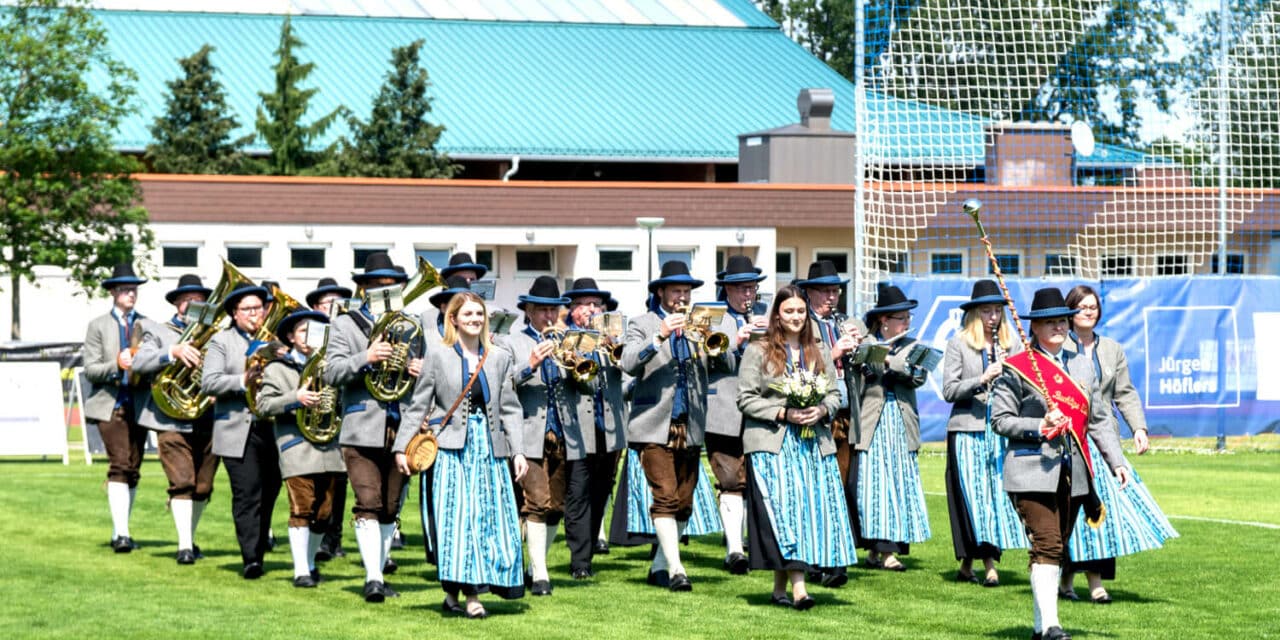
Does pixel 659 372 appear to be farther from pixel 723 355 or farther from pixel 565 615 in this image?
pixel 565 615

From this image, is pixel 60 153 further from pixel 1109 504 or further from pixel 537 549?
pixel 1109 504

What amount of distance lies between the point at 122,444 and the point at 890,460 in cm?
548

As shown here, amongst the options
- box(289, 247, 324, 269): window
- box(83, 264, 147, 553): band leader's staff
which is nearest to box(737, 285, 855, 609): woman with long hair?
box(83, 264, 147, 553): band leader's staff

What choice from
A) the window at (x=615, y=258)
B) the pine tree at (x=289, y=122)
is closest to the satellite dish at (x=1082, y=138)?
the window at (x=615, y=258)

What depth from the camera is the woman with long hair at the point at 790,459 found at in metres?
10.7

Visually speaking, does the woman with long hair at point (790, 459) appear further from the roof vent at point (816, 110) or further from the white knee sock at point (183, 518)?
the roof vent at point (816, 110)

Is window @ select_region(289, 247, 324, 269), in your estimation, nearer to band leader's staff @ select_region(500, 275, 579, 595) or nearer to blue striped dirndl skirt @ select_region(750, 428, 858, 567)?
band leader's staff @ select_region(500, 275, 579, 595)

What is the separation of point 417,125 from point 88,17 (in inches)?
623

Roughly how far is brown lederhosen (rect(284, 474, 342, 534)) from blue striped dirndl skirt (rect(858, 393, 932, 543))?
331 cm

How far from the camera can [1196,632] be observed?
10094 millimetres

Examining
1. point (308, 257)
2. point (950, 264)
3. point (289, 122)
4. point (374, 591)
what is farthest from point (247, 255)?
point (374, 591)

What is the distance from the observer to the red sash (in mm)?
9453

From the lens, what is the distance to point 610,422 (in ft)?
41.8

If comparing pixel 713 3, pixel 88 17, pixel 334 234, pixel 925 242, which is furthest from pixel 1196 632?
pixel 713 3
